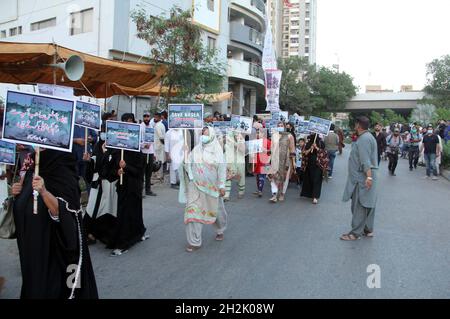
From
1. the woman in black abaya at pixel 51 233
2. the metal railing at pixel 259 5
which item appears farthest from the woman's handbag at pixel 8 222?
the metal railing at pixel 259 5

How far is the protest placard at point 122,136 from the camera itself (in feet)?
18.7

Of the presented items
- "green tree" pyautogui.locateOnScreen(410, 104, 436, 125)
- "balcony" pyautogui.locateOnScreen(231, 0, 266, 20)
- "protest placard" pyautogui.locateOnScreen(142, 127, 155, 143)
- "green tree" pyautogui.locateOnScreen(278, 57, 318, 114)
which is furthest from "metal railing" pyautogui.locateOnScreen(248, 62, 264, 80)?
"protest placard" pyautogui.locateOnScreen(142, 127, 155, 143)

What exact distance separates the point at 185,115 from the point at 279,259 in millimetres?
3506

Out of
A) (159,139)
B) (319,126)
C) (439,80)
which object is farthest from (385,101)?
(159,139)

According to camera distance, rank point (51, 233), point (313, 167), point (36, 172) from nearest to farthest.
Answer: point (36, 172) → point (51, 233) → point (313, 167)

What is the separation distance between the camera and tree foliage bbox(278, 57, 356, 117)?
45.2 m

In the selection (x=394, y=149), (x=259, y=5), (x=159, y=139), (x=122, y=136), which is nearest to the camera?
(x=122, y=136)

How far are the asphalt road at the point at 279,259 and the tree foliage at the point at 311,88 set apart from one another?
122 ft

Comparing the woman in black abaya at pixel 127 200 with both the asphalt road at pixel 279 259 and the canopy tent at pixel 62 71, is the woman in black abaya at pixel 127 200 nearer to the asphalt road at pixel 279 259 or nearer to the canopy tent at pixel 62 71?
the asphalt road at pixel 279 259

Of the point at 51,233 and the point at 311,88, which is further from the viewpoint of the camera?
the point at 311,88

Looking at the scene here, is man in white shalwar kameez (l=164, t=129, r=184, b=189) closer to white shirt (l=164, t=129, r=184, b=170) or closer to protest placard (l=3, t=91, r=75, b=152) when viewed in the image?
white shirt (l=164, t=129, r=184, b=170)

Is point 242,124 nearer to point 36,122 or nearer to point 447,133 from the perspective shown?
point 36,122

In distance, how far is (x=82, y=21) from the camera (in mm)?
19438
